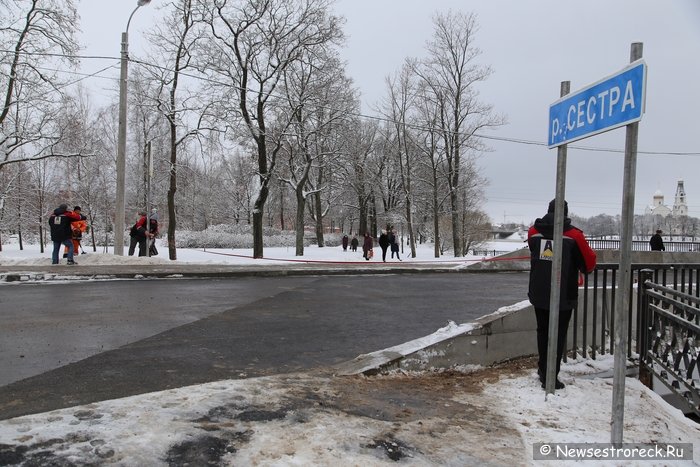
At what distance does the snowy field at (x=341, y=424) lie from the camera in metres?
3.13

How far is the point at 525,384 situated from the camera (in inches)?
200

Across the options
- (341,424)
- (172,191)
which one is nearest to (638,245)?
(172,191)

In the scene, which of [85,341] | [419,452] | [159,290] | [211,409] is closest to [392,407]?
[419,452]

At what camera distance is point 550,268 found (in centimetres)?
493

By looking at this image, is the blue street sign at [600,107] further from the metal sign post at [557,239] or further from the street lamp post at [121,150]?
the street lamp post at [121,150]

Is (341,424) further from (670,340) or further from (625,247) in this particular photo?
(670,340)

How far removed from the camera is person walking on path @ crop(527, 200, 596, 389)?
4824 millimetres

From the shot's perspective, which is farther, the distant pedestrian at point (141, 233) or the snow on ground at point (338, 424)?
the distant pedestrian at point (141, 233)

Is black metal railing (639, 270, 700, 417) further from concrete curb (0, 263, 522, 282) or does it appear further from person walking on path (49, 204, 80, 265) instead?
person walking on path (49, 204, 80, 265)

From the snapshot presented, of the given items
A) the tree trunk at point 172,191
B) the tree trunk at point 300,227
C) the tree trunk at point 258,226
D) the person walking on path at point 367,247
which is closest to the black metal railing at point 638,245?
the person walking on path at point 367,247

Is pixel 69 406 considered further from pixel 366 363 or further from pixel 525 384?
pixel 525 384

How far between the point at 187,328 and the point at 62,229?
937 cm

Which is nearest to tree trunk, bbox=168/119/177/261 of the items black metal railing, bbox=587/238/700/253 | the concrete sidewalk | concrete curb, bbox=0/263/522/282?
the concrete sidewalk

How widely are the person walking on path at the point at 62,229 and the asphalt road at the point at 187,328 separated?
11.1 ft
